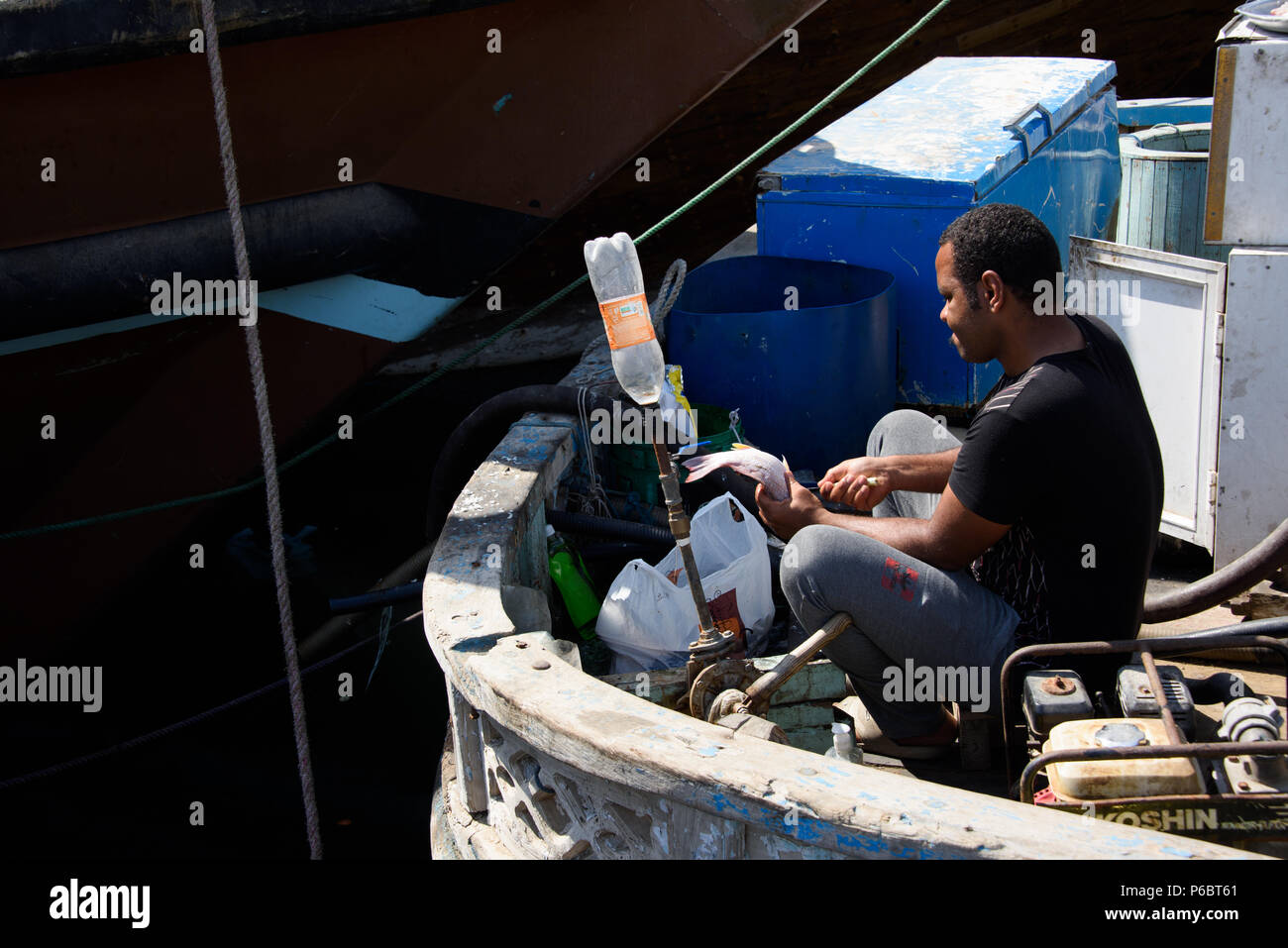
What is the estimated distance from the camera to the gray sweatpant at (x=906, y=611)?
2.57 m

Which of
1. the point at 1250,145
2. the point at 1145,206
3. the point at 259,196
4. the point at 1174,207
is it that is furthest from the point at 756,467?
the point at 1145,206

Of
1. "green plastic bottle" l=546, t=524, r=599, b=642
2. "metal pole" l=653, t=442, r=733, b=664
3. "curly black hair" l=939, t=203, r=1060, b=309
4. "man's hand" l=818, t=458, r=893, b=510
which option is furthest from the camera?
"green plastic bottle" l=546, t=524, r=599, b=642

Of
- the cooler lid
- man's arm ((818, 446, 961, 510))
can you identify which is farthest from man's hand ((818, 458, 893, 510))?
the cooler lid

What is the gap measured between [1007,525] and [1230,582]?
1113mm

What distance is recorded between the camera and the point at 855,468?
117 inches

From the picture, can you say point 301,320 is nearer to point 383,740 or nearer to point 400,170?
point 400,170

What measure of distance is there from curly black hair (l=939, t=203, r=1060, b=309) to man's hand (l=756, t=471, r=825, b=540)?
2.07 feet

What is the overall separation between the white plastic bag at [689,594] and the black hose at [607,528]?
210 mm

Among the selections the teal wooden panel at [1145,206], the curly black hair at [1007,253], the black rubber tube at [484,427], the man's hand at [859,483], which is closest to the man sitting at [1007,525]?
the curly black hair at [1007,253]

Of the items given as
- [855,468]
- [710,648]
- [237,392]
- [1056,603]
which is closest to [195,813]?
[237,392]

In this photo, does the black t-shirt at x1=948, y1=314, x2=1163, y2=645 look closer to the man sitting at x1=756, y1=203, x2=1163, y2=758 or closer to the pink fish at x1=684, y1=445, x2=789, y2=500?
the man sitting at x1=756, y1=203, x2=1163, y2=758

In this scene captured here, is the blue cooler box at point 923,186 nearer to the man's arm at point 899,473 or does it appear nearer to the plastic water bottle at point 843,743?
the man's arm at point 899,473

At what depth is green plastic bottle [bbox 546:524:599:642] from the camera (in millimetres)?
3576
